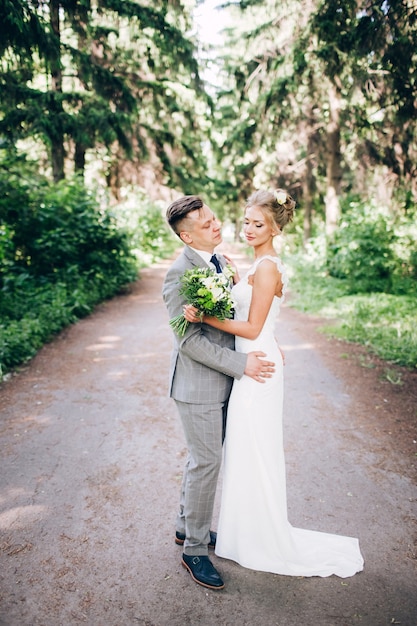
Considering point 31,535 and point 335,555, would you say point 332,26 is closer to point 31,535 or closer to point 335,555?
point 335,555

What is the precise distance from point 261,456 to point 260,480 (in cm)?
15

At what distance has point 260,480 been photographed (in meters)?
2.59

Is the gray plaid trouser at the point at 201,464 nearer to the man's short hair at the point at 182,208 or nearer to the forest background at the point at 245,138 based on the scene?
the man's short hair at the point at 182,208

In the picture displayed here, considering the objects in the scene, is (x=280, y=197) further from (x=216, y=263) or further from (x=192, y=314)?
(x=192, y=314)

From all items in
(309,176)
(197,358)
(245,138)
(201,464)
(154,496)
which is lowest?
(154,496)

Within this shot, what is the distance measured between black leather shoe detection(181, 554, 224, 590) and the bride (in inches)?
7.4

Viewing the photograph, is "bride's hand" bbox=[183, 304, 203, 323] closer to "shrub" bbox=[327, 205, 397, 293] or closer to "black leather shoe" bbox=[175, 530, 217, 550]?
"black leather shoe" bbox=[175, 530, 217, 550]

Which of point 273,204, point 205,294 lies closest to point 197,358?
point 205,294

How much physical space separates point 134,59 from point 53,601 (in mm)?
16461

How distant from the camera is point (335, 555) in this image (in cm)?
269

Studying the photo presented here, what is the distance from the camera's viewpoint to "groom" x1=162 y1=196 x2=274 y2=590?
7.91 ft

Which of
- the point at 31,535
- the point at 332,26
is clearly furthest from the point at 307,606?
the point at 332,26

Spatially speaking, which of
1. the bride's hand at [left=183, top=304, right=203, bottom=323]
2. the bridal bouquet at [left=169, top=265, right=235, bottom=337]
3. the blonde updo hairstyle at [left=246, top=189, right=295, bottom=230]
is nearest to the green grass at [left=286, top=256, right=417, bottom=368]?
the blonde updo hairstyle at [left=246, top=189, right=295, bottom=230]

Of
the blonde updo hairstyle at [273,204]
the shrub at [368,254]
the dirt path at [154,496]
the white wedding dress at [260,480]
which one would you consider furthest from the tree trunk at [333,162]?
the white wedding dress at [260,480]
